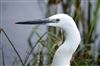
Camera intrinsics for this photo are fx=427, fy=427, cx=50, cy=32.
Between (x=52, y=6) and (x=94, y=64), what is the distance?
0.53 metres

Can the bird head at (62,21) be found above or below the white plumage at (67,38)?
above

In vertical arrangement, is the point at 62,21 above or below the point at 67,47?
above

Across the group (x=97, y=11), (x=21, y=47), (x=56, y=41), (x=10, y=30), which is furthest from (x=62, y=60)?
(x=97, y=11)

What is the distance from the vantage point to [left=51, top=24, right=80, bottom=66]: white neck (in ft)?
6.21

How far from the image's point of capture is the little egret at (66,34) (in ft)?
6.12

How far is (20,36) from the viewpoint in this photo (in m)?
3.12

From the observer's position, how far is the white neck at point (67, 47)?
189 centimetres

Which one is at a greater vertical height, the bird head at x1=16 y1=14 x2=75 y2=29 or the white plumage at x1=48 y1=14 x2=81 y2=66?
the bird head at x1=16 y1=14 x2=75 y2=29

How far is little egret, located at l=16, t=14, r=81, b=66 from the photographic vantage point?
187 centimetres

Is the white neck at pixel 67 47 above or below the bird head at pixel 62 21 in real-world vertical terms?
below

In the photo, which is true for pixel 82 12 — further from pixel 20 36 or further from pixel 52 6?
pixel 20 36

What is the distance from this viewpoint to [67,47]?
193 cm

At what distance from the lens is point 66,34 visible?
1907 millimetres

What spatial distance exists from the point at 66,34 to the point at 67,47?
0.06m
